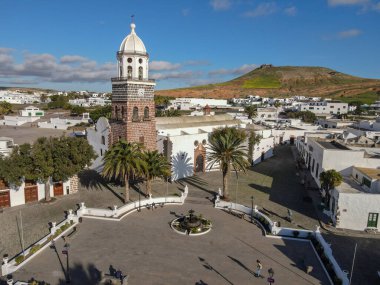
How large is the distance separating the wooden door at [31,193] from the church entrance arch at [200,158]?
2061cm

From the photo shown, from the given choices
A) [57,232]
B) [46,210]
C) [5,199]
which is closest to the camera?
[57,232]

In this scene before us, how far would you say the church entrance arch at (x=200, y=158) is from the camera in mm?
42375

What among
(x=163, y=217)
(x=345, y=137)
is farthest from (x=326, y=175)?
(x=345, y=137)

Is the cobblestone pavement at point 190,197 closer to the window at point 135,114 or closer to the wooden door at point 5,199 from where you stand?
the wooden door at point 5,199

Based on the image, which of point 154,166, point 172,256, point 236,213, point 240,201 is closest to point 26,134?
point 154,166

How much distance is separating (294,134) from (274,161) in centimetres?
2289

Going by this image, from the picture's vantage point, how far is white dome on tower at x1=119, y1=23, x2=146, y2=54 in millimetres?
33875

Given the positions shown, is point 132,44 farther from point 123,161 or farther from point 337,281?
point 337,281

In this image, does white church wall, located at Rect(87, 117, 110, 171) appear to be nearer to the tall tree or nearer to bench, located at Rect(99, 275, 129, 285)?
the tall tree

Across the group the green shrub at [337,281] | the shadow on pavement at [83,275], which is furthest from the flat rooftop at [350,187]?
the shadow on pavement at [83,275]

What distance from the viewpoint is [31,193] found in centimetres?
2994

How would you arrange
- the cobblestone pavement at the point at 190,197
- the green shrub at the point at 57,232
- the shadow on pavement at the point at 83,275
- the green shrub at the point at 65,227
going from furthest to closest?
the cobblestone pavement at the point at 190,197, the green shrub at the point at 65,227, the green shrub at the point at 57,232, the shadow on pavement at the point at 83,275

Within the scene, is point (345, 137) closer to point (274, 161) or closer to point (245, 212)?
point (274, 161)

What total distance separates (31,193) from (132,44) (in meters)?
19.3
